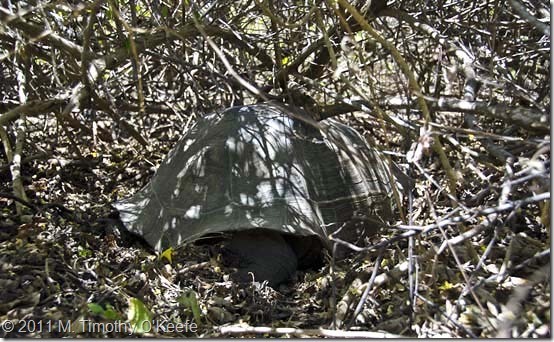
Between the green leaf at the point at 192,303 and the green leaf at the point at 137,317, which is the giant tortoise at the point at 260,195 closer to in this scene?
the green leaf at the point at 192,303

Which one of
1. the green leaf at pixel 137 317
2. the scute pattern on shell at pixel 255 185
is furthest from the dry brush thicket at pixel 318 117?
the scute pattern on shell at pixel 255 185

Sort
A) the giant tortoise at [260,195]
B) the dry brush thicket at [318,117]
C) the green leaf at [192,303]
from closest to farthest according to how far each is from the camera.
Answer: the dry brush thicket at [318,117] < the green leaf at [192,303] < the giant tortoise at [260,195]

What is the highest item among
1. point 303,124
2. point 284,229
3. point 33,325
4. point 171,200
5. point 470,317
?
point 303,124

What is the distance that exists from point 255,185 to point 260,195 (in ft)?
0.27

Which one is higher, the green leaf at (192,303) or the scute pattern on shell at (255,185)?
the scute pattern on shell at (255,185)

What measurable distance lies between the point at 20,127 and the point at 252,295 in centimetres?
225

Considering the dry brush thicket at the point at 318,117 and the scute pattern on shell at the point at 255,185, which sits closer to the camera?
the dry brush thicket at the point at 318,117

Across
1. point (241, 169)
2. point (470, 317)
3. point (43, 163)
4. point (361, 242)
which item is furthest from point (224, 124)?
point (470, 317)

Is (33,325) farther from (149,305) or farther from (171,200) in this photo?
(171,200)

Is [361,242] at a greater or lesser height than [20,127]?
lesser

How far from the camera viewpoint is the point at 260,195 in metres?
4.00

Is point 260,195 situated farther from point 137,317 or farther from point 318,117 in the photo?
point 137,317

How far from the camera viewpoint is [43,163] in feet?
17.3

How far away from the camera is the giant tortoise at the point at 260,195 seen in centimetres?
389
